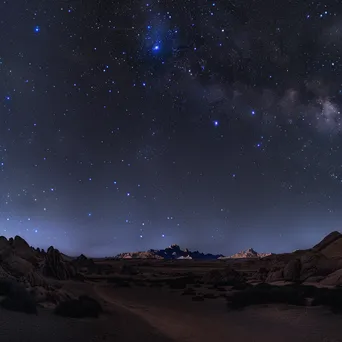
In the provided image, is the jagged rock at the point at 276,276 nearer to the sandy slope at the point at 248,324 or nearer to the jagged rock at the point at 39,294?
the sandy slope at the point at 248,324

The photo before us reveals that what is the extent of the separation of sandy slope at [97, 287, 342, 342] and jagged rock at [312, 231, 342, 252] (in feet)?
80.2

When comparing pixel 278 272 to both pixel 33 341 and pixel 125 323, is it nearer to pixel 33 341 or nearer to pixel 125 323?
pixel 125 323

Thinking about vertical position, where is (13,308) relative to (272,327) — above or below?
above

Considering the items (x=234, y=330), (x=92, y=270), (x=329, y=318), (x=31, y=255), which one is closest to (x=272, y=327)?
(x=234, y=330)

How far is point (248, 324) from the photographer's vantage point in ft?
48.4

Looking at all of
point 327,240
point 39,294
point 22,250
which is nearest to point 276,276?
point 327,240

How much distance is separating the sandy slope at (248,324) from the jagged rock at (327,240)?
24.5m

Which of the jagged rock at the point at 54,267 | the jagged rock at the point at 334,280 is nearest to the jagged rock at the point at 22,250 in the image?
the jagged rock at the point at 54,267

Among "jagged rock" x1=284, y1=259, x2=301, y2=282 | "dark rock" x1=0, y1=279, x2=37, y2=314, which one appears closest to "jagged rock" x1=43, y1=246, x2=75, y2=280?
"jagged rock" x1=284, y1=259, x2=301, y2=282

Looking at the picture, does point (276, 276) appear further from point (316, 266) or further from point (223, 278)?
point (223, 278)

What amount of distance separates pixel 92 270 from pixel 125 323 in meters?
51.8

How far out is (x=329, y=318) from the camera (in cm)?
1446

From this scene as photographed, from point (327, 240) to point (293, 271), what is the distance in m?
11.7

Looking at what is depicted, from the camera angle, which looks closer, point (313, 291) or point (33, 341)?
point (33, 341)
